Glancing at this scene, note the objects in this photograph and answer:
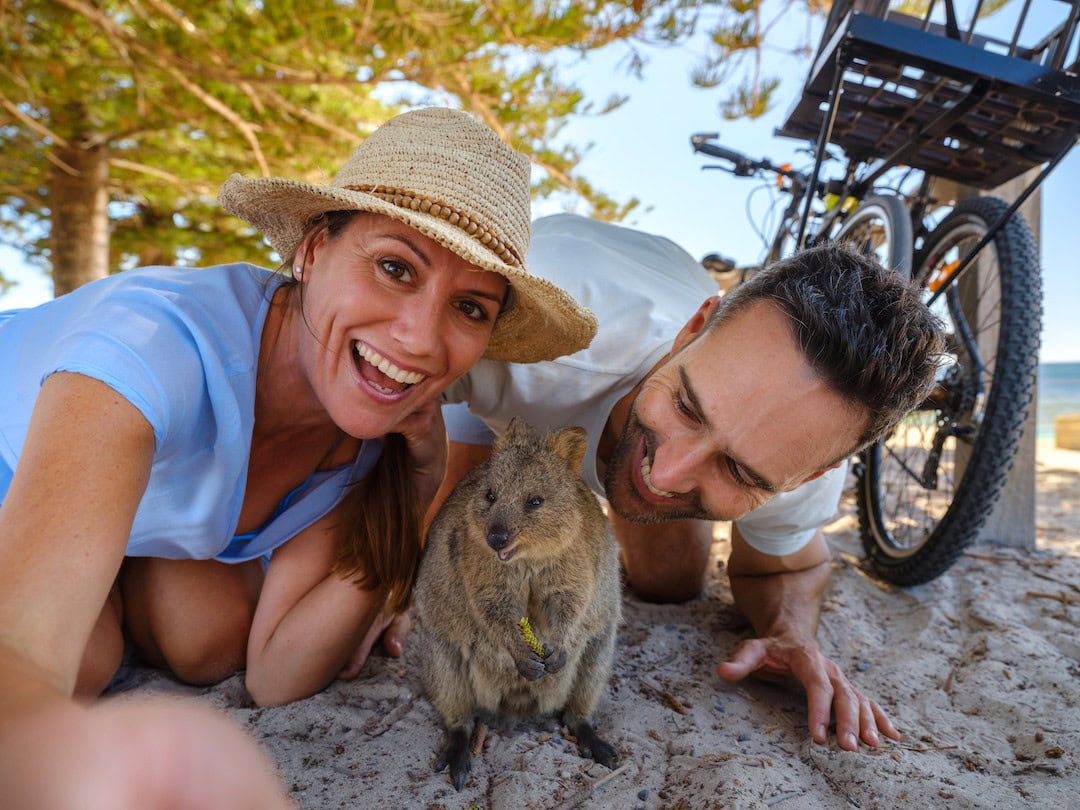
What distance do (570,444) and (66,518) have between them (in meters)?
1.53

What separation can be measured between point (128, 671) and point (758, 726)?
216cm

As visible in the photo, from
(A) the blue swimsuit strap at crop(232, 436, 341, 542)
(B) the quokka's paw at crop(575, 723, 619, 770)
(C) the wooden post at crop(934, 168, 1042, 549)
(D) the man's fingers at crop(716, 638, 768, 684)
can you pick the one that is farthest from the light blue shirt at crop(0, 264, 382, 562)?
(C) the wooden post at crop(934, 168, 1042, 549)

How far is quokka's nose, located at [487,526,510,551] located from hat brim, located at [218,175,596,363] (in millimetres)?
592

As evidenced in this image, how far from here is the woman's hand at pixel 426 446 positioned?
87.1 inches

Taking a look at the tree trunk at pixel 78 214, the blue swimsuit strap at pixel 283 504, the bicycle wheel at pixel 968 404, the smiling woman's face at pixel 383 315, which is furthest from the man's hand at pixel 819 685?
the tree trunk at pixel 78 214

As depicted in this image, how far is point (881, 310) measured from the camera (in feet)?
6.23

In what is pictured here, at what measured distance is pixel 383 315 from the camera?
1726 mm

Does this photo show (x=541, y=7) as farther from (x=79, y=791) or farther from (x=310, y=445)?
(x=79, y=791)

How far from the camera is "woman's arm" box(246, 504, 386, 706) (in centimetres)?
219

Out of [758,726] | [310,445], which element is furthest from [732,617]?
[310,445]

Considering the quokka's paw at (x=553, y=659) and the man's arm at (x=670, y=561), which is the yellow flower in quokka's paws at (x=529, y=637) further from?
the man's arm at (x=670, y=561)

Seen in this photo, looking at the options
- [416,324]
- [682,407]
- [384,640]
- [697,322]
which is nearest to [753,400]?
[682,407]

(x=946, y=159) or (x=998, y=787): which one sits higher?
(x=946, y=159)

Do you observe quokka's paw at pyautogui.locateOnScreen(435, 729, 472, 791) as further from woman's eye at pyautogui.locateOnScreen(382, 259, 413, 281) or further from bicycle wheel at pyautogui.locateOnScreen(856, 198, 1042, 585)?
bicycle wheel at pyautogui.locateOnScreen(856, 198, 1042, 585)
